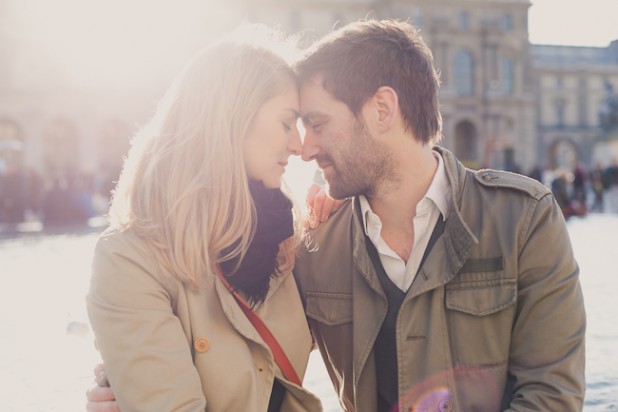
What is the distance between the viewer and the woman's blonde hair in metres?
2.10

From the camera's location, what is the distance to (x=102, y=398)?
2.17 meters

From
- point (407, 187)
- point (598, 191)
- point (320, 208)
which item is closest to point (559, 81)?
point (598, 191)

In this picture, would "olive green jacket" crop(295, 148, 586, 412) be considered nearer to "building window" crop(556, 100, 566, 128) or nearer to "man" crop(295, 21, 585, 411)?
"man" crop(295, 21, 585, 411)

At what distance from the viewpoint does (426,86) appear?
249cm

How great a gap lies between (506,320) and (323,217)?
2.60ft

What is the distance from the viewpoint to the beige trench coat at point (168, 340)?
198 cm

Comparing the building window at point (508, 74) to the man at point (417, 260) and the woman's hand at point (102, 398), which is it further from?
the woman's hand at point (102, 398)

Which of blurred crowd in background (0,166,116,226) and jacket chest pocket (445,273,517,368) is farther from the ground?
jacket chest pocket (445,273,517,368)

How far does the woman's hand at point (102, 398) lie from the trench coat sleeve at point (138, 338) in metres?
→ 0.12

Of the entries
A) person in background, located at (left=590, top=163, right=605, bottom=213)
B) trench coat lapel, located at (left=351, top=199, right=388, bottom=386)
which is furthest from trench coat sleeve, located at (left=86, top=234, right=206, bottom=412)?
person in background, located at (left=590, top=163, right=605, bottom=213)

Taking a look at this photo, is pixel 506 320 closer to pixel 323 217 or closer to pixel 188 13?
pixel 323 217

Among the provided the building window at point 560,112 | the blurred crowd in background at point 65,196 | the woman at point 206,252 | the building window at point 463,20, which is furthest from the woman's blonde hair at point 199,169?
the building window at point 560,112

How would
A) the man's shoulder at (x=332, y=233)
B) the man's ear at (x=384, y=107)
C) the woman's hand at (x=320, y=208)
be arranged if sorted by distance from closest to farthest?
the man's ear at (x=384, y=107), the man's shoulder at (x=332, y=233), the woman's hand at (x=320, y=208)

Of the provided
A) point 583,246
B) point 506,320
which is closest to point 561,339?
point 506,320
